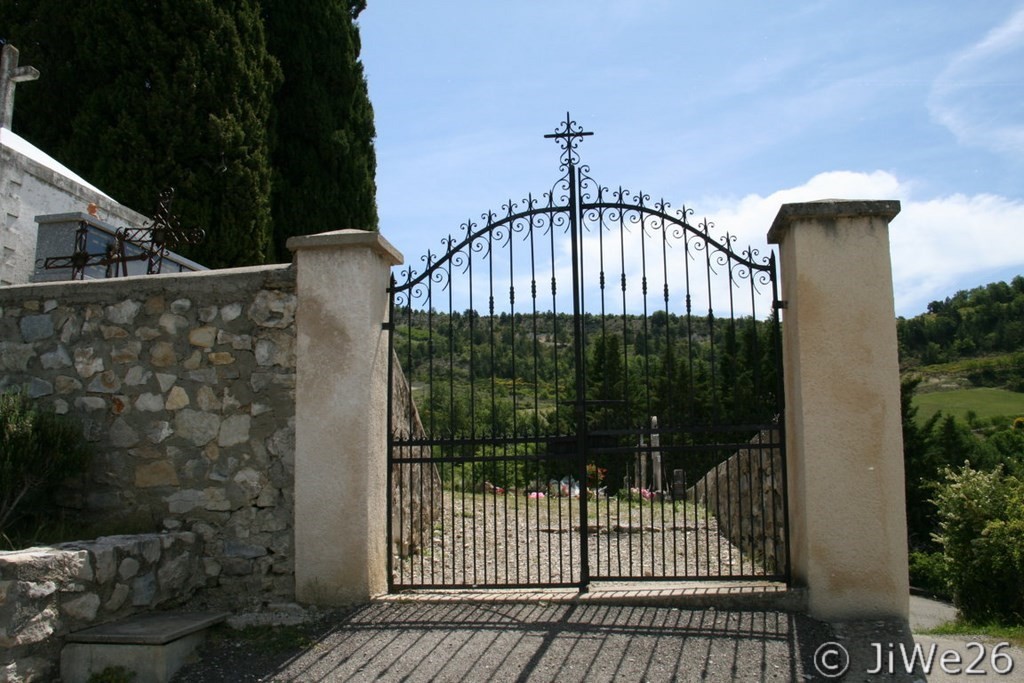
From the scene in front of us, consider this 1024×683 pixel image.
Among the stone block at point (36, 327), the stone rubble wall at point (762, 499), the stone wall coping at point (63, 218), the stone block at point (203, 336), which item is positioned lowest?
the stone rubble wall at point (762, 499)

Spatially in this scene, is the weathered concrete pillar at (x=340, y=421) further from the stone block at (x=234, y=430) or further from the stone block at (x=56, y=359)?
the stone block at (x=56, y=359)

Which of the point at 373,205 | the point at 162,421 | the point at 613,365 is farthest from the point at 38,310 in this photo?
the point at 373,205

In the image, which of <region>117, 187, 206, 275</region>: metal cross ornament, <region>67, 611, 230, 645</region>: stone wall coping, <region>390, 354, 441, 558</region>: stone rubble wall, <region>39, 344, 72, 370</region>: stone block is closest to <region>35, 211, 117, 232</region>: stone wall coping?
<region>117, 187, 206, 275</region>: metal cross ornament

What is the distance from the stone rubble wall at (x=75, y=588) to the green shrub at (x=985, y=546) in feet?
18.4

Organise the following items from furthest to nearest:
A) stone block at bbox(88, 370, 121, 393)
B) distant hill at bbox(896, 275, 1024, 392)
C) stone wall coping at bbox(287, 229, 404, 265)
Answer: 1. distant hill at bbox(896, 275, 1024, 392)
2. stone block at bbox(88, 370, 121, 393)
3. stone wall coping at bbox(287, 229, 404, 265)

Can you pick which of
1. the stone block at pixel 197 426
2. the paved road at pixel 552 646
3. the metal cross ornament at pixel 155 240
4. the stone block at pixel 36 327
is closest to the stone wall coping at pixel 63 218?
the metal cross ornament at pixel 155 240

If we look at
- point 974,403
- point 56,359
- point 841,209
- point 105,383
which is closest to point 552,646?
point 841,209

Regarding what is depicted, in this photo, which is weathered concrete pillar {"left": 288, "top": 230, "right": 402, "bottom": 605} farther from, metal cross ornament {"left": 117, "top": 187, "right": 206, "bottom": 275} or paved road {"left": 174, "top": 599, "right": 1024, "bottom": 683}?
metal cross ornament {"left": 117, "top": 187, "right": 206, "bottom": 275}

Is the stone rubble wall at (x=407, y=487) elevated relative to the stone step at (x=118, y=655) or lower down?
elevated

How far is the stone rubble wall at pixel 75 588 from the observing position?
4008mm

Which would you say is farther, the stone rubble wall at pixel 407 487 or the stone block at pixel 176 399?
the stone rubble wall at pixel 407 487

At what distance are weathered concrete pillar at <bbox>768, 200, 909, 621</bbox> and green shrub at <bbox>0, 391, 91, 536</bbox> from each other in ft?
16.5

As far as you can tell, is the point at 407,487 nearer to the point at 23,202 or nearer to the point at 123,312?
the point at 123,312

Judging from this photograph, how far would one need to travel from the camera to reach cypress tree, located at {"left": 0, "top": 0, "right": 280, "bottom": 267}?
35.9 ft
